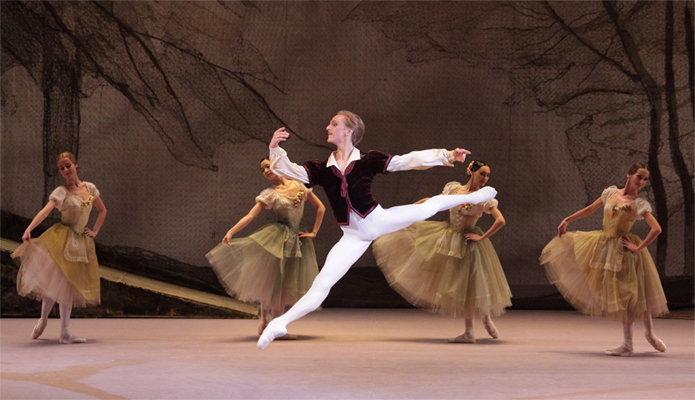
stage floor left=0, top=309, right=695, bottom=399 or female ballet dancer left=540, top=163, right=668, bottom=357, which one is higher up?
female ballet dancer left=540, top=163, right=668, bottom=357

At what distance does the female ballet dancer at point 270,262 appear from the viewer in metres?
4.96

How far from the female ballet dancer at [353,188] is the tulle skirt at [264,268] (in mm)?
1853

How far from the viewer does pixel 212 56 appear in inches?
281

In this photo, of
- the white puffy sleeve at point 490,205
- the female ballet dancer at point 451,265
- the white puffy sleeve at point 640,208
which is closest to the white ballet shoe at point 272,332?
the female ballet dancer at point 451,265

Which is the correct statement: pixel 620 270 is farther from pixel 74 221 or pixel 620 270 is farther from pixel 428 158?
pixel 74 221

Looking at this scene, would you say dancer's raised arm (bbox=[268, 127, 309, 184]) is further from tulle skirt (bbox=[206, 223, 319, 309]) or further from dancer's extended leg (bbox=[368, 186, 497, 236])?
tulle skirt (bbox=[206, 223, 319, 309])

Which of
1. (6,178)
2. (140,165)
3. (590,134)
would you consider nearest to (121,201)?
(140,165)

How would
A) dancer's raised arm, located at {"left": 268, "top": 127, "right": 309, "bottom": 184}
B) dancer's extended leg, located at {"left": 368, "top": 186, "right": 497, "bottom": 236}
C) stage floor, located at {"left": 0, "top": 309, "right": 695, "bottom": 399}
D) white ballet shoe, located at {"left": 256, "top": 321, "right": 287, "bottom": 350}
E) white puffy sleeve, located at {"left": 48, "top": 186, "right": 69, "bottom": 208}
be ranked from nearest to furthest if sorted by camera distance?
white ballet shoe, located at {"left": 256, "top": 321, "right": 287, "bottom": 350}, dancer's raised arm, located at {"left": 268, "top": 127, "right": 309, "bottom": 184}, dancer's extended leg, located at {"left": 368, "top": 186, "right": 497, "bottom": 236}, stage floor, located at {"left": 0, "top": 309, "right": 695, "bottom": 399}, white puffy sleeve, located at {"left": 48, "top": 186, "right": 69, "bottom": 208}

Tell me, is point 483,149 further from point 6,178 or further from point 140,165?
point 6,178

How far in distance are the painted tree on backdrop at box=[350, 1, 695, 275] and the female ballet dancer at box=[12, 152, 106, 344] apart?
361 cm

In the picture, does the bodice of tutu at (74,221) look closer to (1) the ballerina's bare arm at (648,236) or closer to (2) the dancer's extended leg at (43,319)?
(2) the dancer's extended leg at (43,319)

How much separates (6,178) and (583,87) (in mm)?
6059

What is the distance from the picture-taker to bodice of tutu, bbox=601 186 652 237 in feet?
14.9

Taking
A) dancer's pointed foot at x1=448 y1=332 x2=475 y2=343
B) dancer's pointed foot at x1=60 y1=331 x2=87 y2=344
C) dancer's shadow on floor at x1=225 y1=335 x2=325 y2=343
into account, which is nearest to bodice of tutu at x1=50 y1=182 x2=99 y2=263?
dancer's pointed foot at x1=60 y1=331 x2=87 y2=344
